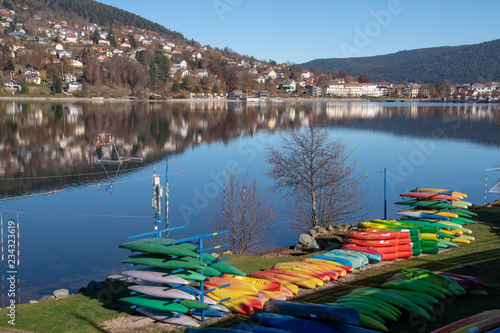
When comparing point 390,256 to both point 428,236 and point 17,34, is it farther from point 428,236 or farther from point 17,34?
point 17,34

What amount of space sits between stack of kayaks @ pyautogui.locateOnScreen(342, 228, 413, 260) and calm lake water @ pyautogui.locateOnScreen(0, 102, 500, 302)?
19.2 feet

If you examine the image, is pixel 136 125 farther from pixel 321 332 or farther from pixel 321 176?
pixel 321 332

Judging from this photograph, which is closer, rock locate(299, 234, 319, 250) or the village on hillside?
rock locate(299, 234, 319, 250)

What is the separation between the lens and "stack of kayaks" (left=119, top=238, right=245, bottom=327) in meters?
9.49

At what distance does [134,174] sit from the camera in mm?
30703

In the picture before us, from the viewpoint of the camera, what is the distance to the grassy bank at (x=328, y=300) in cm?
945

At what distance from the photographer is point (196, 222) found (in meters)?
21.2

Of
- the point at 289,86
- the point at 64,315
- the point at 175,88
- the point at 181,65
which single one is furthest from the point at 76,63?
the point at 64,315

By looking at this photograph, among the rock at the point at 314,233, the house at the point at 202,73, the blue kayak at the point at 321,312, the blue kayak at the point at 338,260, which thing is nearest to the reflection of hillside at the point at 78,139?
the rock at the point at 314,233

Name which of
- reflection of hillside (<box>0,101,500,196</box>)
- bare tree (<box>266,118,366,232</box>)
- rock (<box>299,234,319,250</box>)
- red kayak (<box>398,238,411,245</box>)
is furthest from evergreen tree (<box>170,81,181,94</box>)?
red kayak (<box>398,238,411,245</box>)

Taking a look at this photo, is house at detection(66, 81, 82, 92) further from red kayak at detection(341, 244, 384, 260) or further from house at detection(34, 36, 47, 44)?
red kayak at detection(341, 244, 384, 260)

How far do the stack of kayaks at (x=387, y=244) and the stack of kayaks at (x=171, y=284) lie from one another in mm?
5795

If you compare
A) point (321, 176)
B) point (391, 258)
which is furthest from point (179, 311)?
point (321, 176)

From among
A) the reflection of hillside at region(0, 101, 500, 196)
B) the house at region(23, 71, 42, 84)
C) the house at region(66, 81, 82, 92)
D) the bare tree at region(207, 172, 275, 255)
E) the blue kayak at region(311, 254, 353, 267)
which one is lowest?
the bare tree at region(207, 172, 275, 255)
